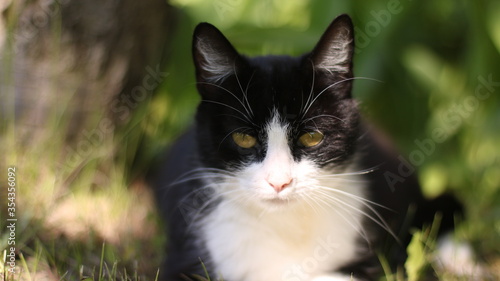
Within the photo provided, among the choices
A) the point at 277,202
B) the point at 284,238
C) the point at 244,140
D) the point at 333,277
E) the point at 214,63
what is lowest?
the point at 333,277

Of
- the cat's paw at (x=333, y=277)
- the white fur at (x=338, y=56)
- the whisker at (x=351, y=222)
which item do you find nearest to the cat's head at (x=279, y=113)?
the white fur at (x=338, y=56)

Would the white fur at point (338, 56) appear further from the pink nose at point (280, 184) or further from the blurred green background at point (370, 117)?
the blurred green background at point (370, 117)

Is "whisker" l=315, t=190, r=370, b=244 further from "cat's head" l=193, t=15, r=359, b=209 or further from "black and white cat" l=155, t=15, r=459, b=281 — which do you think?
"cat's head" l=193, t=15, r=359, b=209

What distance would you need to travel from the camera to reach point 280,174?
1425 millimetres

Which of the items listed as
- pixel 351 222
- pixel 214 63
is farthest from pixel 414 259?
pixel 214 63

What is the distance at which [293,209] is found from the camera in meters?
1.59

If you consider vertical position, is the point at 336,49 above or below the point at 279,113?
above

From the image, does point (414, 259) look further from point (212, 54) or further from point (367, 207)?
point (212, 54)

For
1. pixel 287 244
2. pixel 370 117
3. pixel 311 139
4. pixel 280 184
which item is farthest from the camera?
pixel 370 117

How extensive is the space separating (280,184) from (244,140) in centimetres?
20

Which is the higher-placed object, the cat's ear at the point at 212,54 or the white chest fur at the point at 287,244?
the cat's ear at the point at 212,54

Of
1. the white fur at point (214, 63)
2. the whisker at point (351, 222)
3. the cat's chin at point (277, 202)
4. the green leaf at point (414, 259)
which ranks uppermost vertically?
the white fur at point (214, 63)

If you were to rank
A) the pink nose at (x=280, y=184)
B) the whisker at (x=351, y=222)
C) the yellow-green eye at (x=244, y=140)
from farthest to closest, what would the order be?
the whisker at (x=351, y=222) → the yellow-green eye at (x=244, y=140) → the pink nose at (x=280, y=184)

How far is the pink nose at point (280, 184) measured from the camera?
1.42 m
